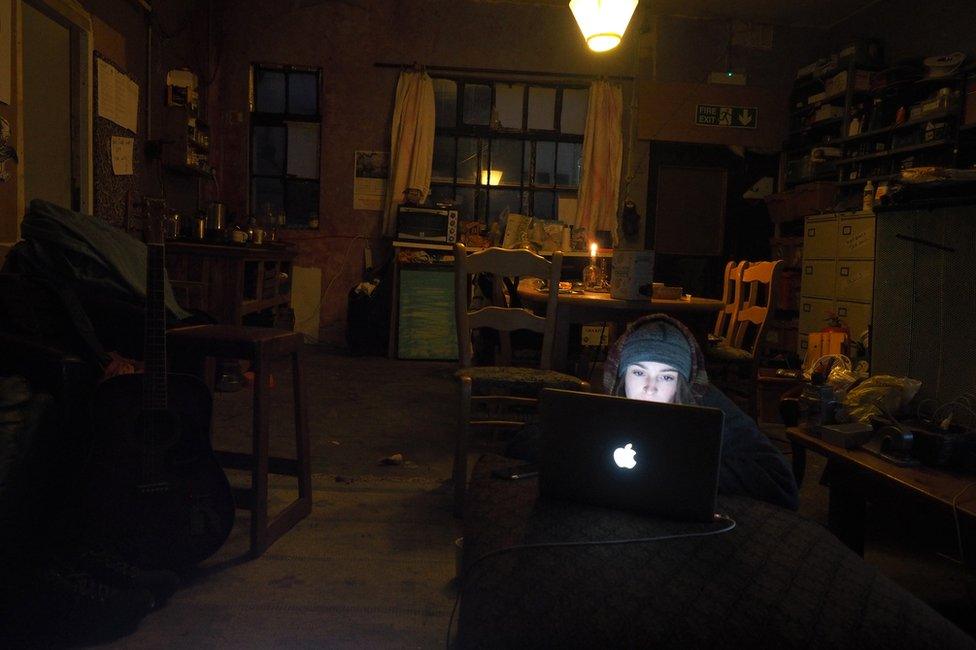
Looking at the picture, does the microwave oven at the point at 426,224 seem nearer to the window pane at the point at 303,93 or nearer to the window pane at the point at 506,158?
the window pane at the point at 506,158

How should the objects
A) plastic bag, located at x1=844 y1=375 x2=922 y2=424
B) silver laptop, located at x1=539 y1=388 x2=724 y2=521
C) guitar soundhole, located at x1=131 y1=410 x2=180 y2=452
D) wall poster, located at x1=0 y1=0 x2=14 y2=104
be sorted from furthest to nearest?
wall poster, located at x1=0 y1=0 x2=14 y2=104
plastic bag, located at x1=844 y1=375 x2=922 y2=424
guitar soundhole, located at x1=131 y1=410 x2=180 y2=452
silver laptop, located at x1=539 y1=388 x2=724 y2=521

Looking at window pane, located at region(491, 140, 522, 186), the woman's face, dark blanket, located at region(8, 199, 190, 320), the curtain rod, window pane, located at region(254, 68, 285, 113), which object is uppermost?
the curtain rod

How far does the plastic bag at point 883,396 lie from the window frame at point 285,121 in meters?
5.10

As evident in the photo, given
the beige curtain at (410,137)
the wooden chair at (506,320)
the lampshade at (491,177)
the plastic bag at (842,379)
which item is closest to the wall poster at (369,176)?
the beige curtain at (410,137)

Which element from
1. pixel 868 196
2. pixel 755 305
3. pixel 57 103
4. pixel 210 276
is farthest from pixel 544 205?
pixel 57 103

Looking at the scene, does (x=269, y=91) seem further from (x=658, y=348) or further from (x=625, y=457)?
(x=625, y=457)

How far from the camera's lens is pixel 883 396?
210 centimetres

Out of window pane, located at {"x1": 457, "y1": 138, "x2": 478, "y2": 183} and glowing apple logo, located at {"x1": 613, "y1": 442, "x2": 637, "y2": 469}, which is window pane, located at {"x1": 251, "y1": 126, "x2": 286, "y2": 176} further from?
glowing apple logo, located at {"x1": 613, "y1": 442, "x2": 637, "y2": 469}

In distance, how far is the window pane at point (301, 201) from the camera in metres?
6.28

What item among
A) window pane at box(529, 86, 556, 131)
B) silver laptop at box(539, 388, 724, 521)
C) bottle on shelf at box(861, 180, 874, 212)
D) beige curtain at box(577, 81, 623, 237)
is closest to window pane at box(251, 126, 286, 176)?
window pane at box(529, 86, 556, 131)

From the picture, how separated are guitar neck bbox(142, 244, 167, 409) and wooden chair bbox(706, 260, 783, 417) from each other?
2577 millimetres

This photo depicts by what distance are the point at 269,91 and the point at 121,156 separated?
2.46 metres

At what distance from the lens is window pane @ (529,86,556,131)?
639cm

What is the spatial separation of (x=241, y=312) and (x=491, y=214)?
302cm
